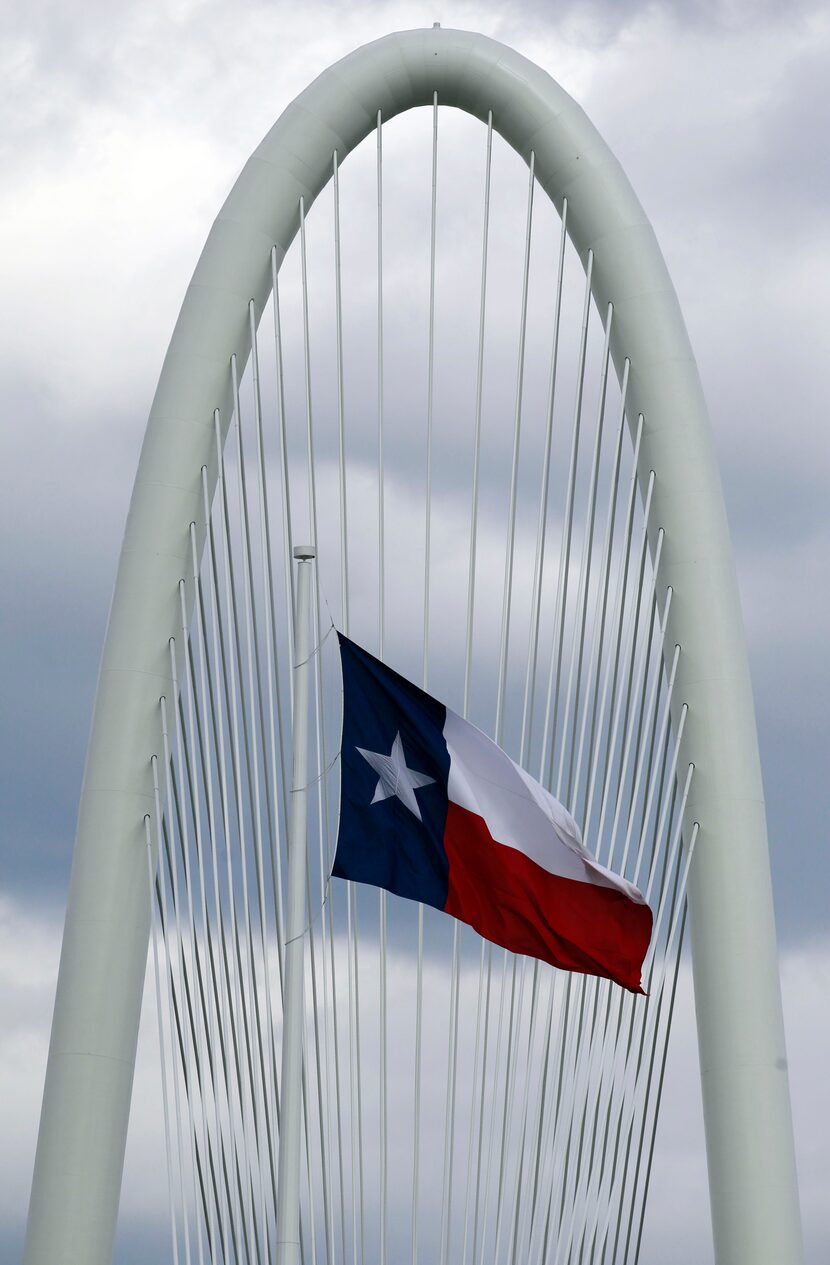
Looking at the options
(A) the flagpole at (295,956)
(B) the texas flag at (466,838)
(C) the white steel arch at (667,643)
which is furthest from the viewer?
(C) the white steel arch at (667,643)

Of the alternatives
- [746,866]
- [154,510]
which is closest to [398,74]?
[154,510]

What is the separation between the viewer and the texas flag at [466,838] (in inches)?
575

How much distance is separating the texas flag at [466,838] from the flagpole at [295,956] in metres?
0.35

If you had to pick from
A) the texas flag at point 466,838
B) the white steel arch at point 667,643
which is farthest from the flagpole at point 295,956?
the white steel arch at point 667,643

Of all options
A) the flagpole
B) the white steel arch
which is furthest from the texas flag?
the white steel arch

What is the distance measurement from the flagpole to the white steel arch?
6.48 metres

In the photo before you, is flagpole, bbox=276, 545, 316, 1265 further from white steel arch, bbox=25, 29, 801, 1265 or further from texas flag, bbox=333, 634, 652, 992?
white steel arch, bbox=25, 29, 801, 1265

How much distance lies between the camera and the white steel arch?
19922 mm

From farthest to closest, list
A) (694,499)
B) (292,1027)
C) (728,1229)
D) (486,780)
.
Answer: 1. (694,499)
2. (728,1229)
3. (486,780)
4. (292,1027)

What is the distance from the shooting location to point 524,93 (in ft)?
71.8

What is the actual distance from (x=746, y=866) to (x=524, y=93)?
8.46m

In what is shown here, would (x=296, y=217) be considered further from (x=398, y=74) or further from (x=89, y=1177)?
(x=89, y=1177)

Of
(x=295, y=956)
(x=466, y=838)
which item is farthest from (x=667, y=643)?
(x=295, y=956)

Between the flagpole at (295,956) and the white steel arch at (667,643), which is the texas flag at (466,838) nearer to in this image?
the flagpole at (295,956)
